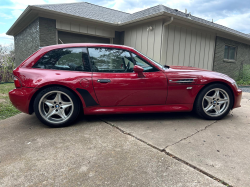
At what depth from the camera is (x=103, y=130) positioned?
2.65m

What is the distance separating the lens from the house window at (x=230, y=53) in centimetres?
1060

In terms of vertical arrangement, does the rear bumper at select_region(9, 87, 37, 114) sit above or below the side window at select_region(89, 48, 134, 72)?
below

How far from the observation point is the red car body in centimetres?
266

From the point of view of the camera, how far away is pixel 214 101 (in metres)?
3.05

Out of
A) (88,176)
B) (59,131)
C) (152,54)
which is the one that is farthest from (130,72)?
(152,54)

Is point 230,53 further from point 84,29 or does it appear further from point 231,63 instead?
point 84,29

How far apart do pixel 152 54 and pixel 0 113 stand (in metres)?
5.66

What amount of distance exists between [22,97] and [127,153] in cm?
182

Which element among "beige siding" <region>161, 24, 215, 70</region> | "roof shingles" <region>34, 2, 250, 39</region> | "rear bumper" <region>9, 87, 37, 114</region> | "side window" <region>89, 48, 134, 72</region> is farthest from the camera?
"beige siding" <region>161, 24, 215, 70</region>

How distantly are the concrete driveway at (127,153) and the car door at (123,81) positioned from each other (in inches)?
16.3

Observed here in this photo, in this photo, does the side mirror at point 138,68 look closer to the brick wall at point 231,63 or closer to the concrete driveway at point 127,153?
the concrete driveway at point 127,153

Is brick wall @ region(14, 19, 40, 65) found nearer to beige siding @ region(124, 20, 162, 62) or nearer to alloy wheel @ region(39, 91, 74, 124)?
beige siding @ region(124, 20, 162, 62)

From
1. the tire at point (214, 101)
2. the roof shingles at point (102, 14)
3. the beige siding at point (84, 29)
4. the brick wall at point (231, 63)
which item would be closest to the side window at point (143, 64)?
the tire at point (214, 101)

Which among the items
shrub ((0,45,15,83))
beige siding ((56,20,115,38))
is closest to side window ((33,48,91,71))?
beige siding ((56,20,115,38))
